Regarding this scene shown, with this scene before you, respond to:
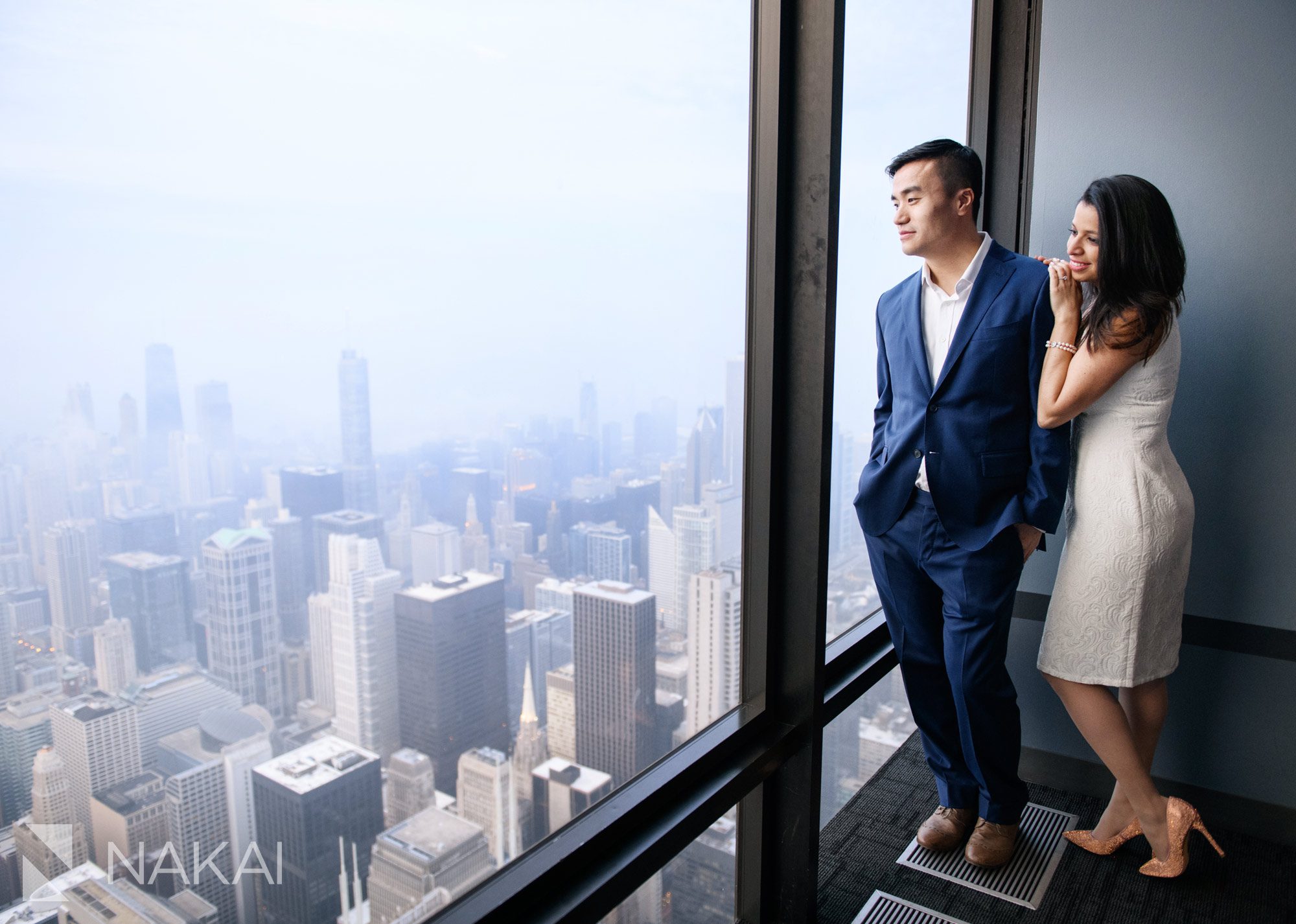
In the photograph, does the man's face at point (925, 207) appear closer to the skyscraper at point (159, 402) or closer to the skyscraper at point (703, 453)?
the skyscraper at point (703, 453)

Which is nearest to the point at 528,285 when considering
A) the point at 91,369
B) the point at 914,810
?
the point at 91,369

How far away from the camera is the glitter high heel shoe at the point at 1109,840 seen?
2041 mm

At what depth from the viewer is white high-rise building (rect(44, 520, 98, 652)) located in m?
0.71

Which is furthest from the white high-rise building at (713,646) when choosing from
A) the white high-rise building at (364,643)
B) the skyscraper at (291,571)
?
the skyscraper at (291,571)

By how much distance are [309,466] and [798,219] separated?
3.53 feet

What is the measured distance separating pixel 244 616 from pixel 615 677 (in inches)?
27.0

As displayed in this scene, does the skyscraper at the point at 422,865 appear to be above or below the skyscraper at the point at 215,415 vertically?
below

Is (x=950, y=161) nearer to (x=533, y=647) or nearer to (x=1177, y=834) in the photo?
(x=533, y=647)

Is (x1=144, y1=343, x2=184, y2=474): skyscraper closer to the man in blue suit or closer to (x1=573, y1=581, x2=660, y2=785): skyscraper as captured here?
(x1=573, y1=581, x2=660, y2=785): skyscraper

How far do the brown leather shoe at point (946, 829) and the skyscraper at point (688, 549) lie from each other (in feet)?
3.23

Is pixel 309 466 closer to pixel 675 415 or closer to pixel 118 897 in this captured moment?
pixel 118 897

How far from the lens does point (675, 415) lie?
5.05 ft

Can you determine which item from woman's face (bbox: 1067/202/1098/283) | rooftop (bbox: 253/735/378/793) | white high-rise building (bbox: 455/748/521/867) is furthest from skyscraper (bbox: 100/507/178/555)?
woman's face (bbox: 1067/202/1098/283)

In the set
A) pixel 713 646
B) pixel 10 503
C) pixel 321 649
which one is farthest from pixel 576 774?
pixel 10 503
